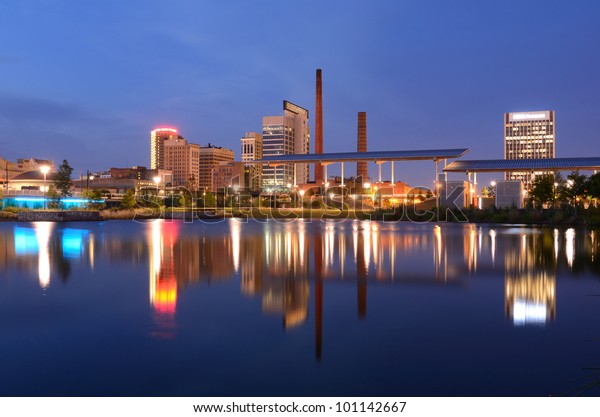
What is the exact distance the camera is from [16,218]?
38.8 m

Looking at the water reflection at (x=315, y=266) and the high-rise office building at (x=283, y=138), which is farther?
the high-rise office building at (x=283, y=138)

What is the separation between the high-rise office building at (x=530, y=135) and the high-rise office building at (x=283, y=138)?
72.7 metres

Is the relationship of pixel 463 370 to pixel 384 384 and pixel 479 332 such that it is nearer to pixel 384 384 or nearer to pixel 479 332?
pixel 384 384

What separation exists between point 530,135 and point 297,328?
184502 mm

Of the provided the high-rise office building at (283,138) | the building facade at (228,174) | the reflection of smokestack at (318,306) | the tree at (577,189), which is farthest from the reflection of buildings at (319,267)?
the high-rise office building at (283,138)

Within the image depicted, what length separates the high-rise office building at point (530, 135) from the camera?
168250 mm

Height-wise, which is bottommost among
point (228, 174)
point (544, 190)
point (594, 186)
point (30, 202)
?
point (30, 202)

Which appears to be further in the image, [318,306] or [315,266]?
[315,266]

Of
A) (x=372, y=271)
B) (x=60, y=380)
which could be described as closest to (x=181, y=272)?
(x=372, y=271)

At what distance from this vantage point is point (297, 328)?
20.3ft

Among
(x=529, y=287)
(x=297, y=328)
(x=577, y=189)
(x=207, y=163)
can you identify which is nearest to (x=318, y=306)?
(x=297, y=328)

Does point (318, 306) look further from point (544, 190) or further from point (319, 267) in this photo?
point (544, 190)

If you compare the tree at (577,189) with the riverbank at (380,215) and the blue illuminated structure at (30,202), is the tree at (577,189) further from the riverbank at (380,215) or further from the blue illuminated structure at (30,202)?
the blue illuminated structure at (30,202)

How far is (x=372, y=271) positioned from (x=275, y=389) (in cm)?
728
